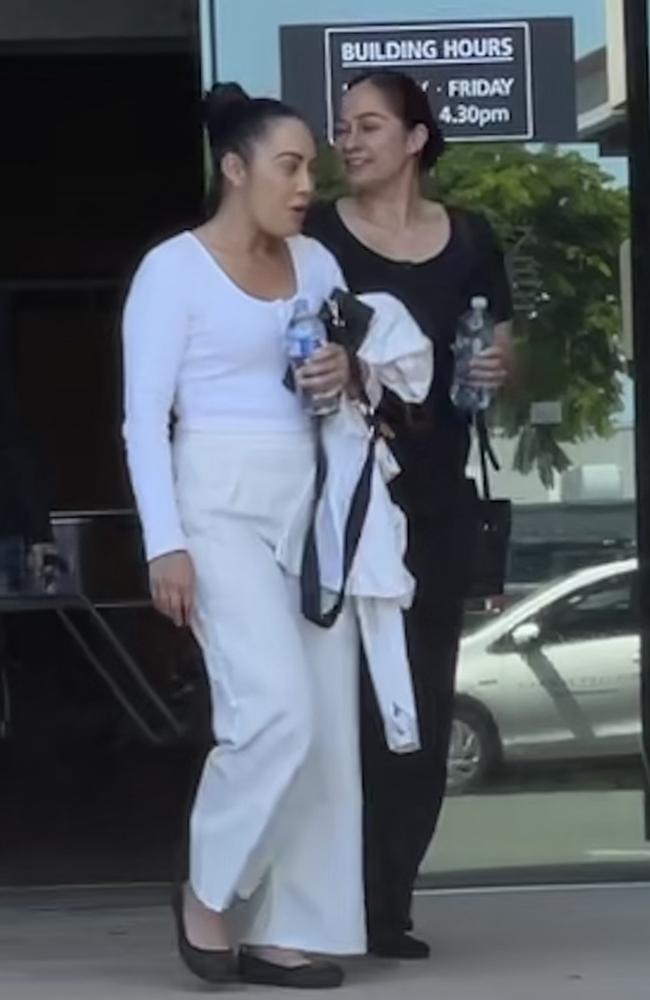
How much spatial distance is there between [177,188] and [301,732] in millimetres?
8147

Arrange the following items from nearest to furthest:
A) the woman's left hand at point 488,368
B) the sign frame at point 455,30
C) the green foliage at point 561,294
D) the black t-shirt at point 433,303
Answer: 1. the woman's left hand at point 488,368
2. the black t-shirt at point 433,303
3. the sign frame at point 455,30
4. the green foliage at point 561,294

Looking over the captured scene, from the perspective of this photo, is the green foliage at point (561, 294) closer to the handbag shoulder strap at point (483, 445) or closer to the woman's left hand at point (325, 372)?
the handbag shoulder strap at point (483, 445)

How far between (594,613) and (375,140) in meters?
1.91

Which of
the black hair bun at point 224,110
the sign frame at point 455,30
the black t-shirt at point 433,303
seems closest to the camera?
the black hair bun at point 224,110

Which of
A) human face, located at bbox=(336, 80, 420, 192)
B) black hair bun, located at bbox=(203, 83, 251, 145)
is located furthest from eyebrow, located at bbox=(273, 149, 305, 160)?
human face, located at bbox=(336, 80, 420, 192)

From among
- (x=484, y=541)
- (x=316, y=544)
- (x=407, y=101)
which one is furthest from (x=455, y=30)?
(x=316, y=544)

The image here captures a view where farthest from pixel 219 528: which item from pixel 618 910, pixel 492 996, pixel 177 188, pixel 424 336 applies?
pixel 177 188

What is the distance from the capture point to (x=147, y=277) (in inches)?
188

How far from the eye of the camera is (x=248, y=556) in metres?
4.79

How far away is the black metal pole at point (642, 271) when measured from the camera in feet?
21.5

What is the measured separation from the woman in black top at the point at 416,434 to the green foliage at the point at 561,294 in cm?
138

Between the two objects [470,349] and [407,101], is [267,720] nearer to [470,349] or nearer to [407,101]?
[470,349]

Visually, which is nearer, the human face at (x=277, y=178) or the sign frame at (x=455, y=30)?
the human face at (x=277, y=178)

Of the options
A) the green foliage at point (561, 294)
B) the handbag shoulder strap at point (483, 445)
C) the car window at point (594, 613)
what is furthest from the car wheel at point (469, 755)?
the handbag shoulder strap at point (483, 445)
